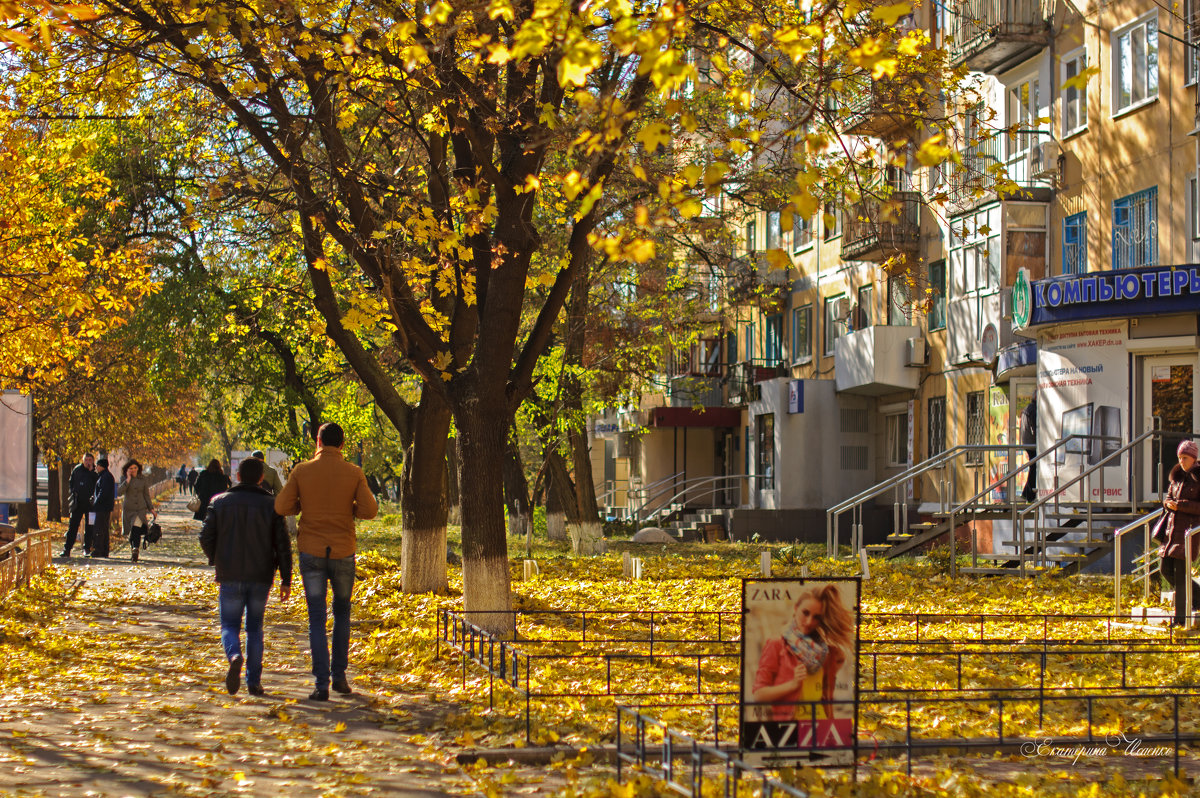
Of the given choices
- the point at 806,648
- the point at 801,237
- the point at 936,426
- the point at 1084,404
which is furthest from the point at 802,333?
the point at 806,648

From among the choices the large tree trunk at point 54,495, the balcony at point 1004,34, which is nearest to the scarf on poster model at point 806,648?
the balcony at point 1004,34

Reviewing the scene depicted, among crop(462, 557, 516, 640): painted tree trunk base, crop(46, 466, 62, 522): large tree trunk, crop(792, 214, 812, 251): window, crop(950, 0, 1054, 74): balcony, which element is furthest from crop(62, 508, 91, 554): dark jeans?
crop(792, 214, 812, 251): window

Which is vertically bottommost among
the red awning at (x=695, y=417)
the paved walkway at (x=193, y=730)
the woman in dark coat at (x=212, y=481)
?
the paved walkway at (x=193, y=730)

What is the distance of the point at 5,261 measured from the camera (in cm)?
1955

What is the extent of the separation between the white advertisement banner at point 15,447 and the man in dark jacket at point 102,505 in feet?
15.9

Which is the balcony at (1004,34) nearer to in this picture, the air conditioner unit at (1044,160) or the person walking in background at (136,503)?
the air conditioner unit at (1044,160)

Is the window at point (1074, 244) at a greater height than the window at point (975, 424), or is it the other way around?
the window at point (1074, 244)

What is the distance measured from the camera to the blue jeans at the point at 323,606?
1023 cm

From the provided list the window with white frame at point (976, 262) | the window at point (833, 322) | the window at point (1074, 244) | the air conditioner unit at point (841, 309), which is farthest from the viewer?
the window at point (833, 322)

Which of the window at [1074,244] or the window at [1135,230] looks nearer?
the window at [1135,230]

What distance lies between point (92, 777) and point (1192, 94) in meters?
21.9

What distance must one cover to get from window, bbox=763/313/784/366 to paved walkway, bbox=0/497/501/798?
31.2m

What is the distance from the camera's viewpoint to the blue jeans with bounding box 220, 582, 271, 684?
10.4m

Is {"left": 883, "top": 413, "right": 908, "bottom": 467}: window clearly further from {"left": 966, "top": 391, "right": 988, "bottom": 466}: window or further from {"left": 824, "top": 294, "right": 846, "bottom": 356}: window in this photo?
{"left": 966, "top": 391, "right": 988, "bottom": 466}: window
